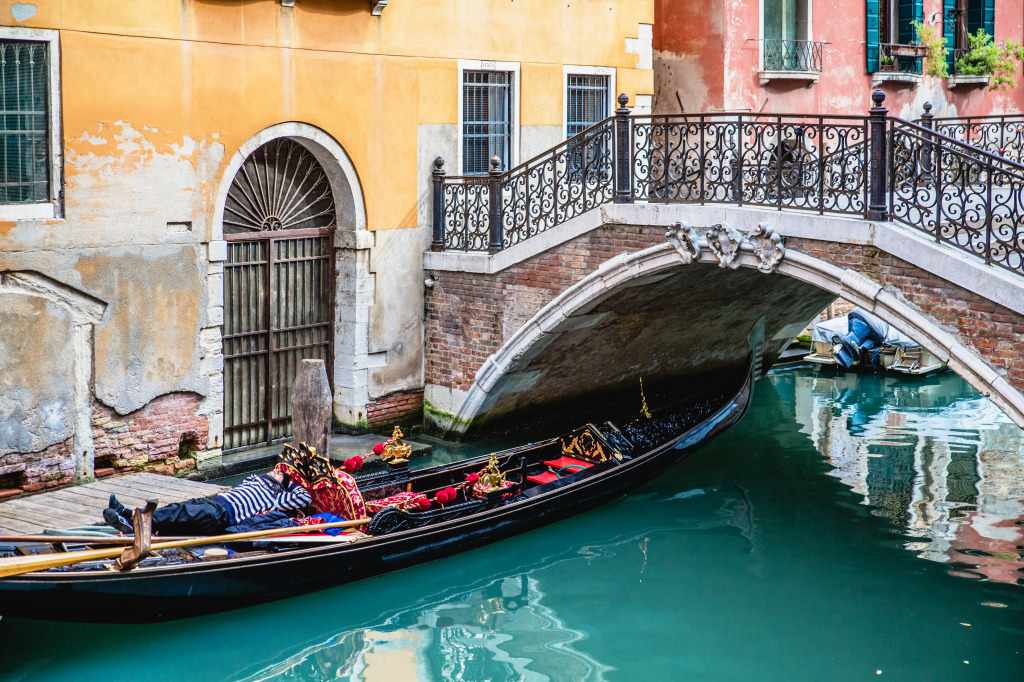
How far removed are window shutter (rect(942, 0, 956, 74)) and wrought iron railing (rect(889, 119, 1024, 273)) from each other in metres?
5.76

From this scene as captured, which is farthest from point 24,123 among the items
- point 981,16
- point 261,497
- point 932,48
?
point 981,16

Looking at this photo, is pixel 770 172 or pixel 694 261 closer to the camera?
pixel 770 172

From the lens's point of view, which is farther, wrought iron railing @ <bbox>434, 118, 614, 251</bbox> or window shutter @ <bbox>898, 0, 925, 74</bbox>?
window shutter @ <bbox>898, 0, 925, 74</bbox>

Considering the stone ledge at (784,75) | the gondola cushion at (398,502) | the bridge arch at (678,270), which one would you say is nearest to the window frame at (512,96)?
the bridge arch at (678,270)

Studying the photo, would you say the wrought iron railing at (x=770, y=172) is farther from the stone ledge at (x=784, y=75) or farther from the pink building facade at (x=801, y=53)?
the stone ledge at (x=784, y=75)

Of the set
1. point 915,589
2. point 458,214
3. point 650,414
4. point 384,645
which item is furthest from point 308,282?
point 915,589

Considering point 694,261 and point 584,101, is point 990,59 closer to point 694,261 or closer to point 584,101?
point 584,101

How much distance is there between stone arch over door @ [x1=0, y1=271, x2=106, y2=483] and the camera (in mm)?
6594

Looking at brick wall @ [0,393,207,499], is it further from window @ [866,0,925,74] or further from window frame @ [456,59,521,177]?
window @ [866,0,925,74]

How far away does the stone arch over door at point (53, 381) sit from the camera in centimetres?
659

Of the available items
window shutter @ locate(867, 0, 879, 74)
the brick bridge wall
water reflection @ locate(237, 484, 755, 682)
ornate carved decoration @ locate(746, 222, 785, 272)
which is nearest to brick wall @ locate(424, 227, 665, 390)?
the brick bridge wall

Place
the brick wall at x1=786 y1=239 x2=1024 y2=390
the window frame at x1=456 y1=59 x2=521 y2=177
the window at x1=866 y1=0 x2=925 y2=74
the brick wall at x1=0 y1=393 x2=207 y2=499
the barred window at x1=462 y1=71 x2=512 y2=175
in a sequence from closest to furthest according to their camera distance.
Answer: the brick wall at x1=786 y1=239 x2=1024 y2=390 → the brick wall at x1=0 y1=393 x2=207 y2=499 → the window frame at x1=456 y1=59 x2=521 y2=177 → the barred window at x1=462 y1=71 x2=512 y2=175 → the window at x1=866 y1=0 x2=925 y2=74

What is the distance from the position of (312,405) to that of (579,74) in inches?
162

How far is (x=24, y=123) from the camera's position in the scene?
6625mm
